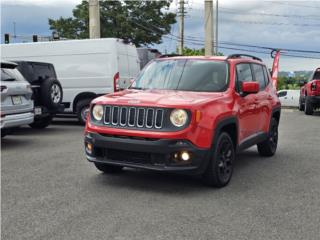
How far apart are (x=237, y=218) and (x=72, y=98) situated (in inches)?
355

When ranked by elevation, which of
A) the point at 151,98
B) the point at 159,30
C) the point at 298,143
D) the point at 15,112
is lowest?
the point at 298,143

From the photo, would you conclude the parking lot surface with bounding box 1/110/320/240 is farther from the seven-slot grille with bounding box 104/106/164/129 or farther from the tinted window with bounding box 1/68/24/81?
the tinted window with bounding box 1/68/24/81

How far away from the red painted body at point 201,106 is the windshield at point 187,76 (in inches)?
5.8

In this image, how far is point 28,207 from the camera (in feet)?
16.3

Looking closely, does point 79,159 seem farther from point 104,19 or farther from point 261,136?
point 104,19

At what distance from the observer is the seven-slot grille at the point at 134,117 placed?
5.48 m

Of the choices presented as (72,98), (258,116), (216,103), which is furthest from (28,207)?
(72,98)

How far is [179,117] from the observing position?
5430 mm

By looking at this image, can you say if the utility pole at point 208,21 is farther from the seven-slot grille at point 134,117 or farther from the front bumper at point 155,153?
the front bumper at point 155,153

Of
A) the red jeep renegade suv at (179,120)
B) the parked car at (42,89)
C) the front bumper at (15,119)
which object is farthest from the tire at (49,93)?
the red jeep renegade suv at (179,120)

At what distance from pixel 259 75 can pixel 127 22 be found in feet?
119

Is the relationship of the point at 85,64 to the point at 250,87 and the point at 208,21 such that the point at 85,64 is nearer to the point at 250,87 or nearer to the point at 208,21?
the point at 250,87

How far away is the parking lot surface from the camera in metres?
4.28

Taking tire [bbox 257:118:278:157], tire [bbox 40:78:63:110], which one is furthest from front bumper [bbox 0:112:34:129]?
tire [bbox 257:118:278:157]
